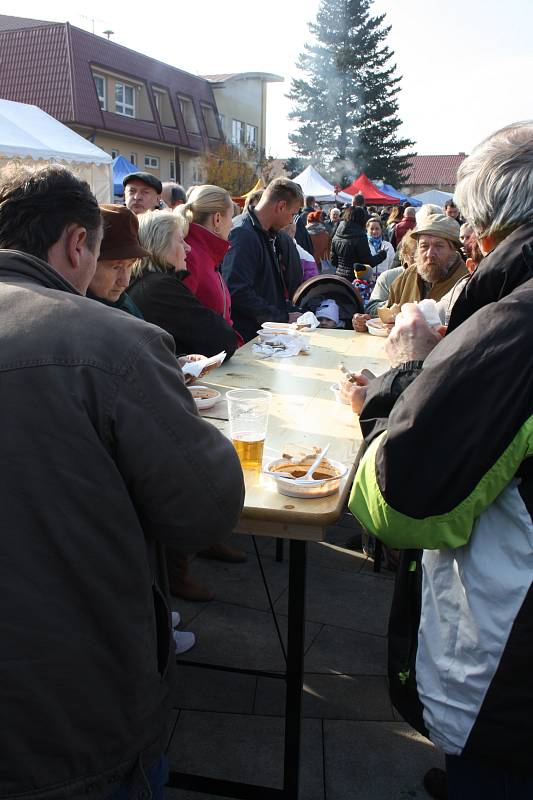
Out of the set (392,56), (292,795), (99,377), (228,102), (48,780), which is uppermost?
(392,56)

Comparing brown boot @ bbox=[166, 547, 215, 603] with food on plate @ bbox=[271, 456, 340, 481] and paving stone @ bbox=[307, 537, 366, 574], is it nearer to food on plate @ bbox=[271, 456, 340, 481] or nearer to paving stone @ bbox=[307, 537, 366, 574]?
paving stone @ bbox=[307, 537, 366, 574]

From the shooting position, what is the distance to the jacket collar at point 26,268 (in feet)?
3.85

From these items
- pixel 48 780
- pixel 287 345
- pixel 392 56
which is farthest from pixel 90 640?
pixel 392 56

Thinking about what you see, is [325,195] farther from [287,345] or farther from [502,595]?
[502,595]

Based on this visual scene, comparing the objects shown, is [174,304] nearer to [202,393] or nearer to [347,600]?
[202,393]

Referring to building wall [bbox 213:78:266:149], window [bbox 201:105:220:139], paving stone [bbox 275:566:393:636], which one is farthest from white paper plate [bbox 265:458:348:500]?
building wall [bbox 213:78:266:149]

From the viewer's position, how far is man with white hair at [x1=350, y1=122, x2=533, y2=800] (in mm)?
1199

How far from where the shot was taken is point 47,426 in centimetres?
107

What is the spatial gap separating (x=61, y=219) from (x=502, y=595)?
1.13 m

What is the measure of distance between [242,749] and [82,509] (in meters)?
1.64

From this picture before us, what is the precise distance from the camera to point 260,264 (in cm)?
498

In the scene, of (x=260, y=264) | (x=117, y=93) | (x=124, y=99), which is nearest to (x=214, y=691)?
(x=260, y=264)

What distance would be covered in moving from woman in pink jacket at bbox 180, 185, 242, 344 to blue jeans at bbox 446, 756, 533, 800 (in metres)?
2.85

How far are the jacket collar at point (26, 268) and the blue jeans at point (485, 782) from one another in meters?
1.30
